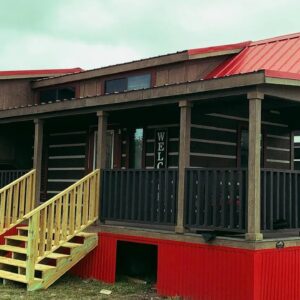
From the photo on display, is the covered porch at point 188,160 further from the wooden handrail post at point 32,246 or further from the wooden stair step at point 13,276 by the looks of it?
the wooden stair step at point 13,276

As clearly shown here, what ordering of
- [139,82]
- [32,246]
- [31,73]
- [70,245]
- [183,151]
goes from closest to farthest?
[183,151], [32,246], [70,245], [139,82], [31,73]

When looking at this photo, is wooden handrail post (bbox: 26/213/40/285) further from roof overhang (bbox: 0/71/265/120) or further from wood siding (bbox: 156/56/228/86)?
wood siding (bbox: 156/56/228/86)

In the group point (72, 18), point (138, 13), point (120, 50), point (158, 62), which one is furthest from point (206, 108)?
point (120, 50)

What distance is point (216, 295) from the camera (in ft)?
27.7

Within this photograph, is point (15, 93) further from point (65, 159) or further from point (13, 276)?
point (13, 276)

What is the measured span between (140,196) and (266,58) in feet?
14.7

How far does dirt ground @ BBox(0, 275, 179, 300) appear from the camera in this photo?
29.8ft

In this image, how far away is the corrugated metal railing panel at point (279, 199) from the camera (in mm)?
8539

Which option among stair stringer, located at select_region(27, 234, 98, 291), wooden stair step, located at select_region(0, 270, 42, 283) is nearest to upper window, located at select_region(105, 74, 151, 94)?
stair stringer, located at select_region(27, 234, 98, 291)

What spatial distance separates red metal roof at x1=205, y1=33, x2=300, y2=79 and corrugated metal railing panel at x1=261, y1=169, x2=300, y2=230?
2.76 metres

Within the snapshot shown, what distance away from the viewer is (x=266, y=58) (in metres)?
12.1

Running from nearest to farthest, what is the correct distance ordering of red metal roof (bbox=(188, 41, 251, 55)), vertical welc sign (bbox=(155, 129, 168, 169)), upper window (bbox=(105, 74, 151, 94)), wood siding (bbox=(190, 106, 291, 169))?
wood siding (bbox=(190, 106, 291, 169)) → vertical welc sign (bbox=(155, 129, 168, 169)) → red metal roof (bbox=(188, 41, 251, 55)) → upper window (bbox=(105, 74, 151, 94))

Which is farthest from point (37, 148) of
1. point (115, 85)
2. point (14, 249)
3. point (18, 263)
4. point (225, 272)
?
point (225, 272)

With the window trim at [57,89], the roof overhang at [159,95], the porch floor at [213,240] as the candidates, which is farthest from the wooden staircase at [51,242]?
the window trim at [57,89]
